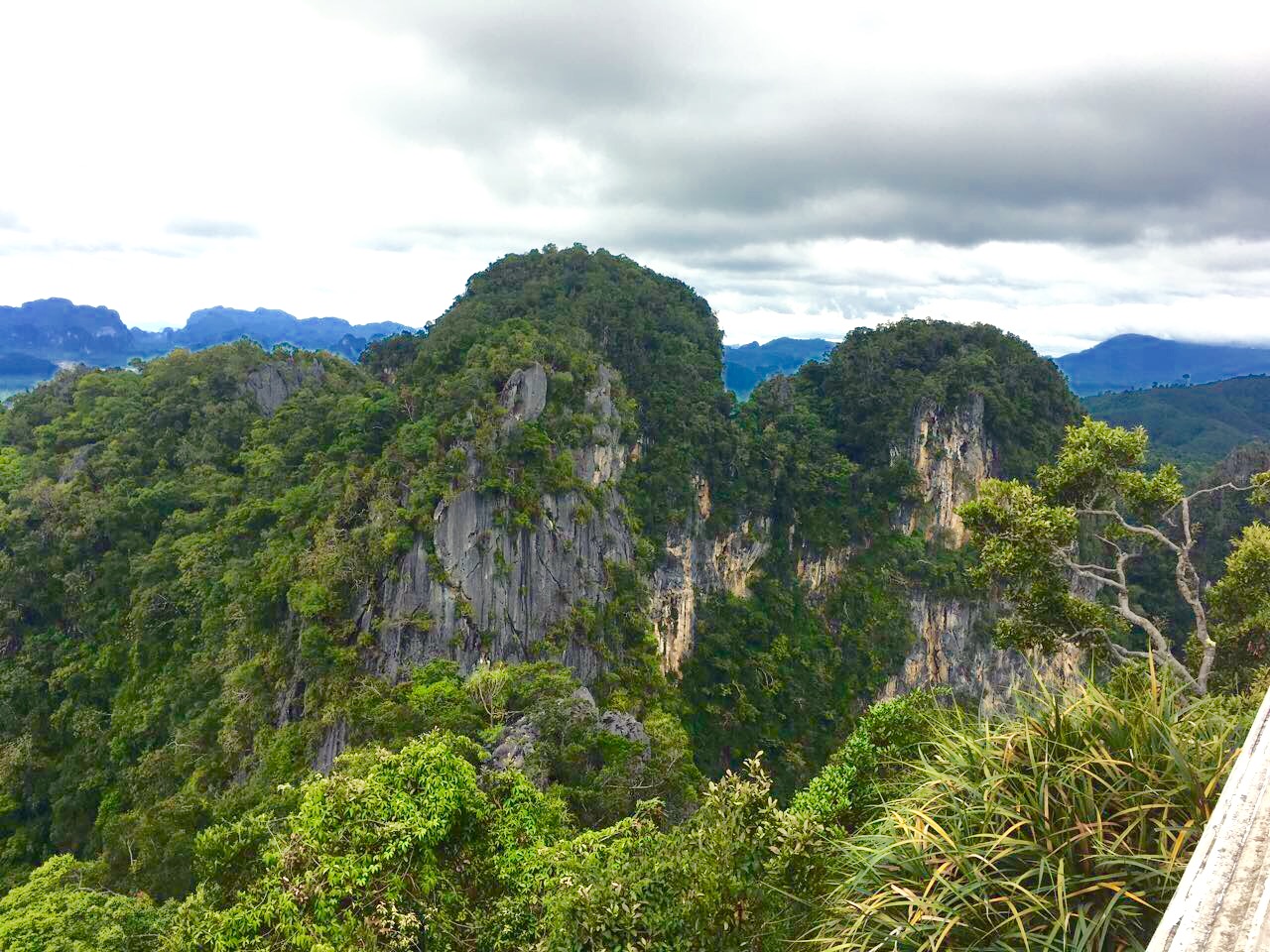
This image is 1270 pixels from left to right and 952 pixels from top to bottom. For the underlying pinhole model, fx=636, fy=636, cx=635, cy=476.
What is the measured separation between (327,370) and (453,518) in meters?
19.0

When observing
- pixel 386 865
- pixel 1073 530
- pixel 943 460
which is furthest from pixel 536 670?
pixel 943 460

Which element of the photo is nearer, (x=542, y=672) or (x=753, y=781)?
(x=753, y=781)

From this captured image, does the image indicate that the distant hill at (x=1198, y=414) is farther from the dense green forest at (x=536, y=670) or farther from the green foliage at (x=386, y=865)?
the green foliage at (x=386, y=865)

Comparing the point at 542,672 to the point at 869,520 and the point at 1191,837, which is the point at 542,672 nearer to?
the point at 1191,837

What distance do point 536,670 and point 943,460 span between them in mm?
25543

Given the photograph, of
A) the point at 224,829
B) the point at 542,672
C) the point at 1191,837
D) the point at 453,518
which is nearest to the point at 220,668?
the point at 453,518

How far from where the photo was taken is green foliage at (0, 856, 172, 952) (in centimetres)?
815

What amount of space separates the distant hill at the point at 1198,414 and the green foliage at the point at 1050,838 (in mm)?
86710

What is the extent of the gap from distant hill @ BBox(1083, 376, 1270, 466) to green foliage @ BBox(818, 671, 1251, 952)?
86710mm

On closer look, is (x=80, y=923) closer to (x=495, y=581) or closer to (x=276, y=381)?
(x=495, y=581)

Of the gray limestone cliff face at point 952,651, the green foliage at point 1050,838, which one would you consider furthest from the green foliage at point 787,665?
the green foliage at point 1050,838

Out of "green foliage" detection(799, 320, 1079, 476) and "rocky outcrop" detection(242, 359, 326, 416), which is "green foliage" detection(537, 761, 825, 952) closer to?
"green foliage" detection(799, 320, 1079, 476)

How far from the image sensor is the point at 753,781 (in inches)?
199

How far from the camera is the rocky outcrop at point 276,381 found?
31422 millimetres
